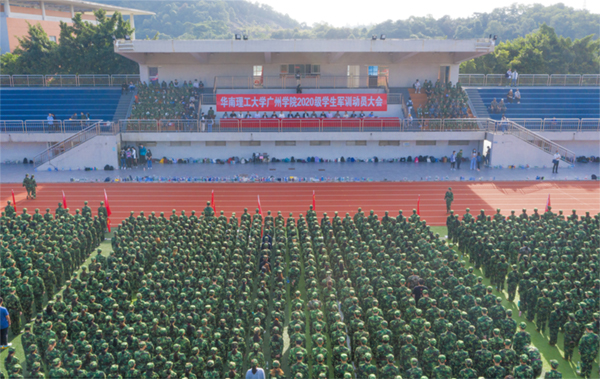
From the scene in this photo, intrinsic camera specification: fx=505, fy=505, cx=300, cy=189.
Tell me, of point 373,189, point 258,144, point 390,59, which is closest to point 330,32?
point 390,59

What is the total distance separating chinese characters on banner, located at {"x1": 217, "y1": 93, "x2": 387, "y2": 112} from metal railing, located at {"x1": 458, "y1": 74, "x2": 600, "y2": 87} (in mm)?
8692

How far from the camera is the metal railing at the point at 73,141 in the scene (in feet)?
86.5

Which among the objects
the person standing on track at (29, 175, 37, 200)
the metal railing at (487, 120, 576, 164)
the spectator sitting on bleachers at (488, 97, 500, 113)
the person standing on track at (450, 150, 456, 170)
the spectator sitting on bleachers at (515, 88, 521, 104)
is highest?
the spectator sitting on bleachers at (515, 88, 521, 104)

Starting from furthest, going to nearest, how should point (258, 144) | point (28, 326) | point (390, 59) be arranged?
point (390, 59) → point (258, 144) → point (28, 326)

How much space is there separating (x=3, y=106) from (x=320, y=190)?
2074cm

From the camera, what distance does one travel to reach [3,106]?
3027cm

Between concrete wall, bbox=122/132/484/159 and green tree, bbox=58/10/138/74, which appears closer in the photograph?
concrete wall, bbox=122/132/484/159

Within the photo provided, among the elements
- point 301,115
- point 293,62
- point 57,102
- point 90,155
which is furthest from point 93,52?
point 301,115

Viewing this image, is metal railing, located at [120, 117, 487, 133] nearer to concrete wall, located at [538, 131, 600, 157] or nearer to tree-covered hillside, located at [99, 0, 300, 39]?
concrete wall, located at [538, 131, 600, 157]

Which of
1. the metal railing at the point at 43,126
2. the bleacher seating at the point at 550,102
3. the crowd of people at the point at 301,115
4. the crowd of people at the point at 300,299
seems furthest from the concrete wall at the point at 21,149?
the bleacher seating at the point at 550,102

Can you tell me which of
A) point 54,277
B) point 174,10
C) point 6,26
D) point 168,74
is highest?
point 174,10

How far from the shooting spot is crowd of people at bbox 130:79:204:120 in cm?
2833

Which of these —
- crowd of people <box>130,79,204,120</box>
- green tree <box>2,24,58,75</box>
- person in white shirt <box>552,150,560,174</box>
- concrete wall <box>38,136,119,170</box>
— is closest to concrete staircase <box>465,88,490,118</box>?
person in white shirt <box>552,150,560,174</box>

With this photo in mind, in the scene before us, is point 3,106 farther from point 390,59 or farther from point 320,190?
point 390,59
